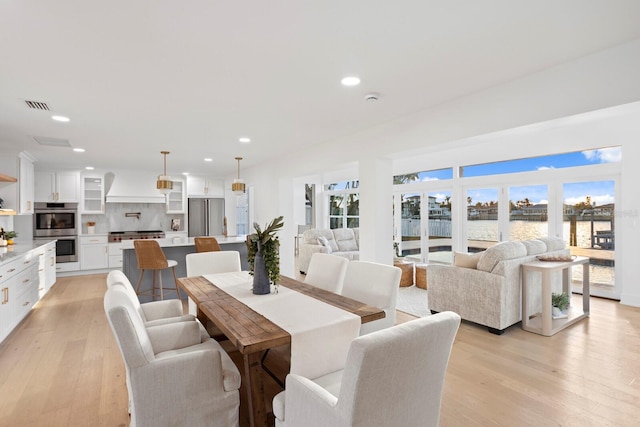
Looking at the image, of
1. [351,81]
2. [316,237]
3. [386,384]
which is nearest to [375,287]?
[386,384]

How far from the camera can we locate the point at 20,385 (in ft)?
8.74

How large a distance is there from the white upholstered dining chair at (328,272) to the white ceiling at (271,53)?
153 cm

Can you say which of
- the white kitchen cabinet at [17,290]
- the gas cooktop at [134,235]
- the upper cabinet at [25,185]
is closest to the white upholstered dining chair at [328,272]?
the white kitchen cabinet at [17,290]

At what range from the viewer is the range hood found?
7.77m

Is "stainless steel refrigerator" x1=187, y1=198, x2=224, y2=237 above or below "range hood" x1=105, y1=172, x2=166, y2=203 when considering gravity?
below

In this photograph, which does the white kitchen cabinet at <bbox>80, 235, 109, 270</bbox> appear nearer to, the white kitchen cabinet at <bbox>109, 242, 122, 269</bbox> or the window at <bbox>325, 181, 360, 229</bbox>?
the white kitchen cabinet at <bbox>109, 242, 122, 269</bbox>

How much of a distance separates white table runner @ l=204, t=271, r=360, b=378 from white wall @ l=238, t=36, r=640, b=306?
87.0 inches

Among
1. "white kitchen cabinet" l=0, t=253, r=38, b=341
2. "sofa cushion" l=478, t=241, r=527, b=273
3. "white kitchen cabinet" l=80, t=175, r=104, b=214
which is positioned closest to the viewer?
"white kitchen cabinet" l=0, t=253, r=38, b=341

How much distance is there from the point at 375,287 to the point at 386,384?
1.30m

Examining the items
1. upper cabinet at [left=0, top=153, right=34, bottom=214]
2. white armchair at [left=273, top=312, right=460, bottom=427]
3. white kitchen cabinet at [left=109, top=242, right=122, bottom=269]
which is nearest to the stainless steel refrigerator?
white kitchen cabinet at [left=109, top=242, right=122, bottom=269]

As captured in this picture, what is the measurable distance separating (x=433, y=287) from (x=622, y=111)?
2.52m

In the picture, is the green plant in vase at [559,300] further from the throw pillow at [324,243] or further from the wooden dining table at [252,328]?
the throw pillow at [324,243]

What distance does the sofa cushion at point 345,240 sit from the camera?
7750 mm

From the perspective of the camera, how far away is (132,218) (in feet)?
27.2
